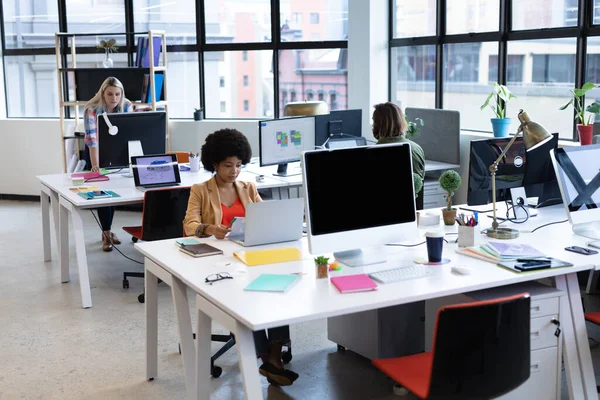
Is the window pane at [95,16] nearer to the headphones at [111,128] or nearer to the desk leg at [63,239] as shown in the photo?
the headphones at [111,128]

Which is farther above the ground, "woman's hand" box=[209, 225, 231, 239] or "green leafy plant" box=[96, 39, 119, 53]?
"green leafy plant" box=[96, 39, 119, 53]

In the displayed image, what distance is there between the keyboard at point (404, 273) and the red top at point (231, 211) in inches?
43.6

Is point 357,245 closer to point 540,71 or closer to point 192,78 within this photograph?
point 540,71

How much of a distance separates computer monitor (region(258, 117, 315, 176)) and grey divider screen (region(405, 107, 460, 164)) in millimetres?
1149

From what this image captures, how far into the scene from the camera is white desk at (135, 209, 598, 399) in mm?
2609

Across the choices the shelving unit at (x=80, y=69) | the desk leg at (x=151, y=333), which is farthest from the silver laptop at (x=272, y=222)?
the shelving unit at (x=80, y=69)

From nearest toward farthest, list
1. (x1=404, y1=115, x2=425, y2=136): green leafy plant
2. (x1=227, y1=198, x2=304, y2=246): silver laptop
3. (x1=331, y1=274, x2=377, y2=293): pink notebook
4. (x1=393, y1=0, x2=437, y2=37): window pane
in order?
(x1=331, y1=274, x2=377, y2=293): pink notebook < (x1=227, y1=198, x2=304, y2=246): silver laptop < (x1=404, y1=115, x2=425, y2=136): green leafy plant < (x1=393, y1=0, x2=437, y2=37): window pane

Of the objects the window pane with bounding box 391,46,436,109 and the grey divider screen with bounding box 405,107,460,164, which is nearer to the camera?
the grey divider screen with bounding box 405,107,460,164

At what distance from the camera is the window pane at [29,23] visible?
26.7 ft

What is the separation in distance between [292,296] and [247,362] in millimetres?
295

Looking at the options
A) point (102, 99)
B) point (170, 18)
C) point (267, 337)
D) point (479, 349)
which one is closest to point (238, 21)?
point (170, 18)

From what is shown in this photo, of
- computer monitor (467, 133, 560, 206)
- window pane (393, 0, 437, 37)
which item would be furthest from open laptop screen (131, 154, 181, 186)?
window pane (393, 0, 437, 37)

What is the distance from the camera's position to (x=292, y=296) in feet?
9.04

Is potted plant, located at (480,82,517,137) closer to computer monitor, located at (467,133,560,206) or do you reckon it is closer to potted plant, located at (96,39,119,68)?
computer monitor, located at (467,133,560,206)
